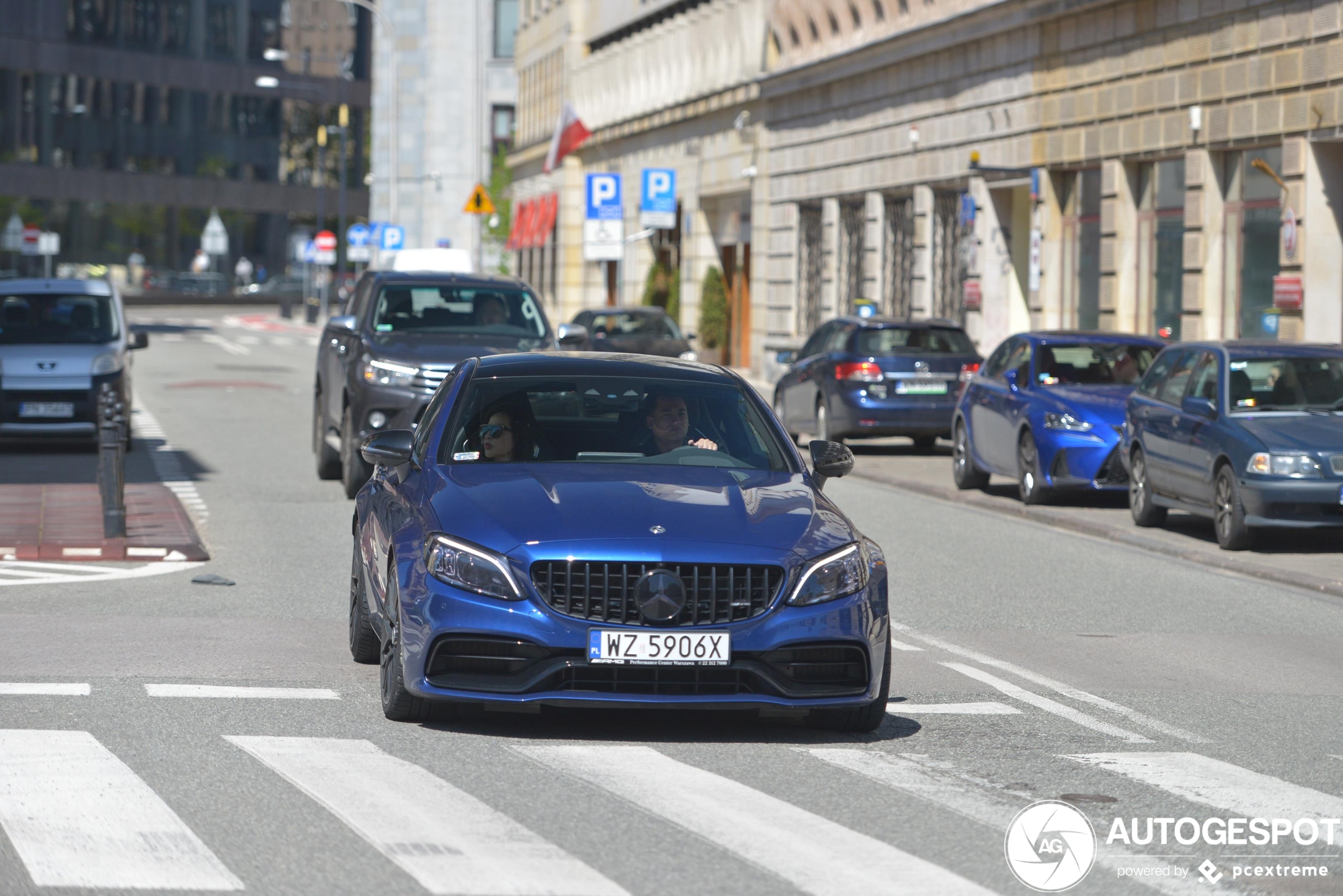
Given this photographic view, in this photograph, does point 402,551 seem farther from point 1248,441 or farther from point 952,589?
point 1248,441

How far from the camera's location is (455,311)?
1906 centimetres

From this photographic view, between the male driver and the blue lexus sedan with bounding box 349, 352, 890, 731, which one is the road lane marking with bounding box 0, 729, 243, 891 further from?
the male driver

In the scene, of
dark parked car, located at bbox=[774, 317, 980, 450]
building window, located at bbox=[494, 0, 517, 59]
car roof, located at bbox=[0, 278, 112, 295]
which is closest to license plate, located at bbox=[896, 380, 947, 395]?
dark parked car, located at bbox=[774, 317, 980, 450]

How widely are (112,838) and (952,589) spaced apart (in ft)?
25.4

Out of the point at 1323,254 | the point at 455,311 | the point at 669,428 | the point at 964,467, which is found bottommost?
the point at 964,467

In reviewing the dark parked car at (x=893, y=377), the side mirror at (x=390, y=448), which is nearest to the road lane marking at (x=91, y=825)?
the side mirror at (x=390, y=448)

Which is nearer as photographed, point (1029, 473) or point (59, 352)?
point (1029, 473)

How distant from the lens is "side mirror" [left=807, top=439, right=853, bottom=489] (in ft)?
29.4

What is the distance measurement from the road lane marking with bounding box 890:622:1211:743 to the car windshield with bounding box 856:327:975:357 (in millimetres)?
13289

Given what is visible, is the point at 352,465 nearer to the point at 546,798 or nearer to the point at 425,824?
the point at 546,798

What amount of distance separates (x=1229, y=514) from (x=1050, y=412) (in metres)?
3.46

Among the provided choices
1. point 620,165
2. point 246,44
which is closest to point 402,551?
point 620,165

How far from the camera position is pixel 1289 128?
24.6 metres

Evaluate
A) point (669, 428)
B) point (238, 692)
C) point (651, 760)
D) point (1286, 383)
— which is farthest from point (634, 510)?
point (1286, 383)
